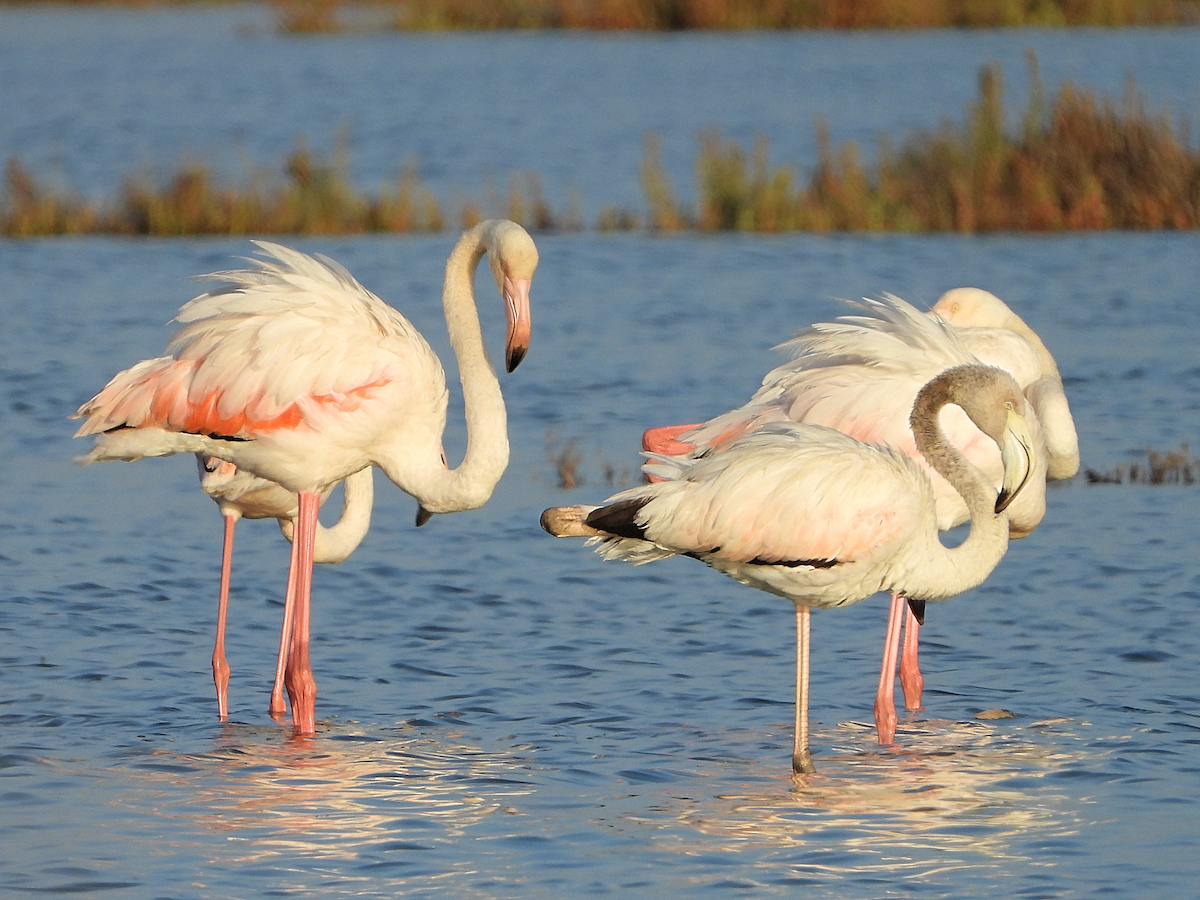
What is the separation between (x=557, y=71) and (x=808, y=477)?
2675 cm

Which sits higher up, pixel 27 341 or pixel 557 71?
pixel 557 71

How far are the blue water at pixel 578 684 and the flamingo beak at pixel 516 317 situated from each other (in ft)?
4.17

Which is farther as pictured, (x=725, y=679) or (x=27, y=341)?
(x=27, y=341)

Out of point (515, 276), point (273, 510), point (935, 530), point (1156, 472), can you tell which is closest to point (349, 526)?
point (273, 510)

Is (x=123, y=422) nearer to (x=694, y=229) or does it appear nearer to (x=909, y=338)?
(x=909, y=338)

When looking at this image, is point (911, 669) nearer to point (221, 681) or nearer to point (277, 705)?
point (277, 705)

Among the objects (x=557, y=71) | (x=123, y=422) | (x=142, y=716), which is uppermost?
(x=557, y=71)

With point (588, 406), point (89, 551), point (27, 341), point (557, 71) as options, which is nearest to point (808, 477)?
point (89, 551)

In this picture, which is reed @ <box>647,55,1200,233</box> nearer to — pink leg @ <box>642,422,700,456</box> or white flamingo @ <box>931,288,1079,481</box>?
white flamingo @ <box>931,288,1079,481</box>

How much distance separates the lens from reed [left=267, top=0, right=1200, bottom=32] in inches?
1422

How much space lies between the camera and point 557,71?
32250mm

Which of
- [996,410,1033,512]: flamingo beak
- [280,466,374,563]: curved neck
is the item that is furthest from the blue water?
[996,410,1033,512]: flamingo beak

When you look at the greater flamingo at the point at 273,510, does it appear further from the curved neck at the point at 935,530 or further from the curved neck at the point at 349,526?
the curved neck at the point at 935,530

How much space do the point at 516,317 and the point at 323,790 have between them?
1.95m
